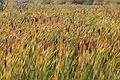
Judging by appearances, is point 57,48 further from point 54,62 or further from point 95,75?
point 95,75

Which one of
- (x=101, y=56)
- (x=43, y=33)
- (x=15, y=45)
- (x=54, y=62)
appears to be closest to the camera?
(x=54, y=62)

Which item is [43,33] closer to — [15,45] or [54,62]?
[15,45]

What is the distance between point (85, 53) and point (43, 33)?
1.79m

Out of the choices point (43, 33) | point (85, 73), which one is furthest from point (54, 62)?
point (43, 33)

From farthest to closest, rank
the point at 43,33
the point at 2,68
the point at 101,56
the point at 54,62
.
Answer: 1. the point at 43,33
2. the point at 101,56
3. the point at 54,62
4. the point at 2,68

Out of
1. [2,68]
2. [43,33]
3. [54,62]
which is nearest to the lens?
[2,68]

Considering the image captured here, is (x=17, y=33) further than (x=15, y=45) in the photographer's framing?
Yes

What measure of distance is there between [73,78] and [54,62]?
366 mm

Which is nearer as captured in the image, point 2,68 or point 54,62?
point 2,68

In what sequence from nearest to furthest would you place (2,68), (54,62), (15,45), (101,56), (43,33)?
(2,68) → (54,62) → (101,56) → (15,45) → (43,33)

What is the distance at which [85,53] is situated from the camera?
4523mm

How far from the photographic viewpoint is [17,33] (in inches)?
246

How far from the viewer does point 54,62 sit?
14.0 feet

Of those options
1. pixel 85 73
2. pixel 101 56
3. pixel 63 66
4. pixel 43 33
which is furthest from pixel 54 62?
pixel 43 33
